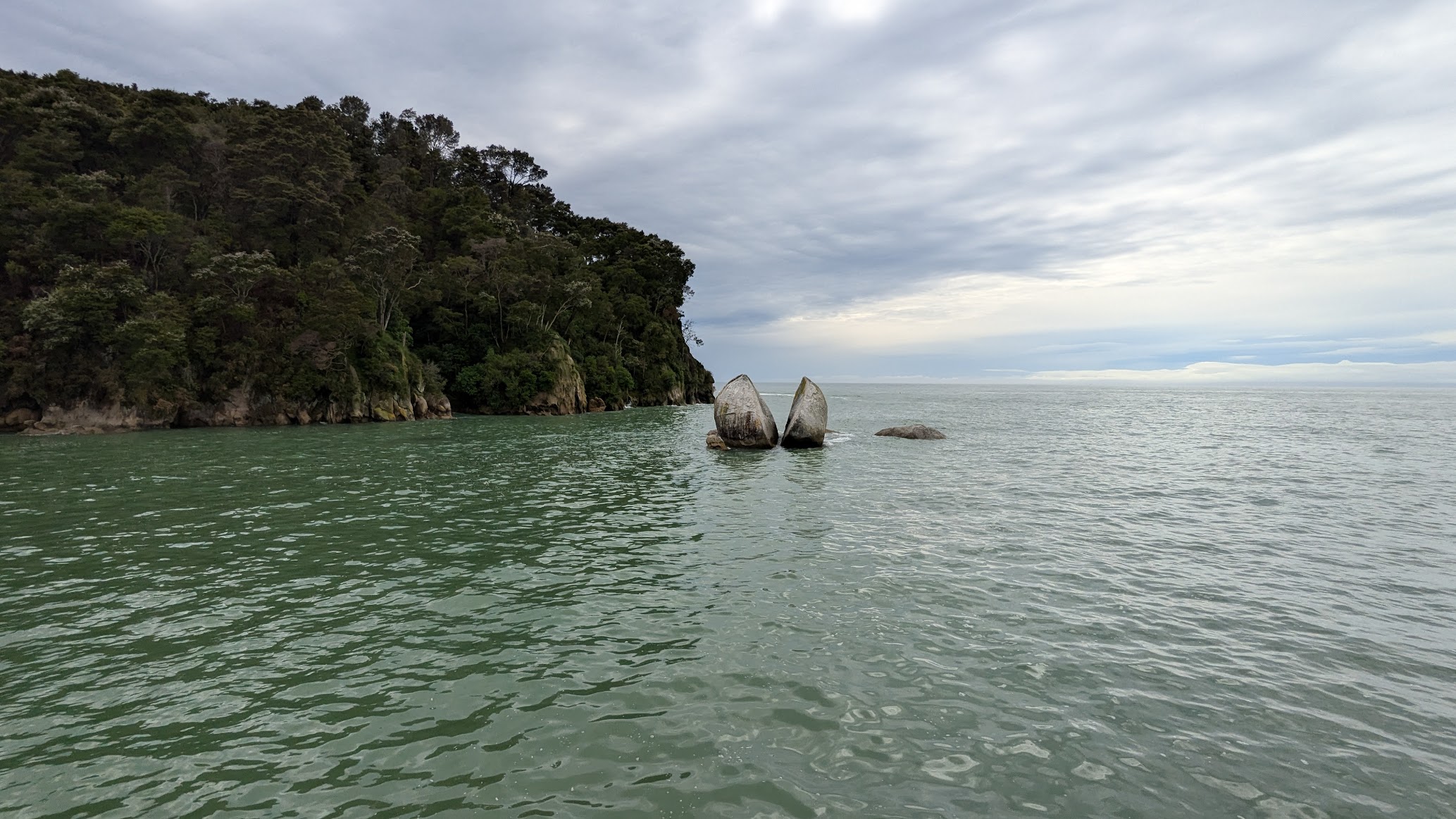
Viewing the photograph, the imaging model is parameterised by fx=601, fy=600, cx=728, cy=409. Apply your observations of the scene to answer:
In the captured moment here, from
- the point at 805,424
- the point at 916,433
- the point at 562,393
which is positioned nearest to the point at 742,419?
the point at 805,424

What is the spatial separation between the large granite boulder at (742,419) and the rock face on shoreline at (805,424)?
3.55 ft

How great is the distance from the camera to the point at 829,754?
5133 millimetres

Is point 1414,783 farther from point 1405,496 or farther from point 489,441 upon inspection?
point 489,441

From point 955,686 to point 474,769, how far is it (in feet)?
15.3

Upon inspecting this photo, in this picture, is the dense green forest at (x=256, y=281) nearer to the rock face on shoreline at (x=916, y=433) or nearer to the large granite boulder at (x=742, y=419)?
the large granite boulder at (x=742, y=419)

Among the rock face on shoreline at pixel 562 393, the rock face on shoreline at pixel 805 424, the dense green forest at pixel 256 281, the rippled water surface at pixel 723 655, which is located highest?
the dense green forest at pixel 256 281

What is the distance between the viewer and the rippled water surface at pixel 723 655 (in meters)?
4.71

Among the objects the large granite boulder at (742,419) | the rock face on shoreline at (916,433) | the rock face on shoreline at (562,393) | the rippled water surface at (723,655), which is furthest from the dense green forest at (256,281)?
the rock face on shoreline at (916,433)

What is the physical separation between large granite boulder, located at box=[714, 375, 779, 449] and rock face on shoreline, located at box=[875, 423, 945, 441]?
26.1 ft

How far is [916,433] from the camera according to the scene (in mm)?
33031

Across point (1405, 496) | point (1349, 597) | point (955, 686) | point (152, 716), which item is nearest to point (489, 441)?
point (152, 716)

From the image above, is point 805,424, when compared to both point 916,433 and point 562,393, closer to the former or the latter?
point 916,433

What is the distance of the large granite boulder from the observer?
28.5m

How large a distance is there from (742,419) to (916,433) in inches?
420
